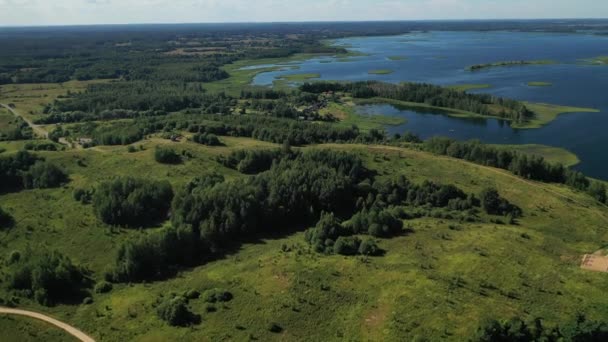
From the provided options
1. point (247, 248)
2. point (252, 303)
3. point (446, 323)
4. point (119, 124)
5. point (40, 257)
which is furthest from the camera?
point (119, 124)

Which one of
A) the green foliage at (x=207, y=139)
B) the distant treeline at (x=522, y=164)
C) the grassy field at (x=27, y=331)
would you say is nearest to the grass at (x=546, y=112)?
the distant treeline at (x=522, y=164)

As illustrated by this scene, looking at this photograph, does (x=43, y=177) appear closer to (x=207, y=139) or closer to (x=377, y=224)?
(x=207, y=139)

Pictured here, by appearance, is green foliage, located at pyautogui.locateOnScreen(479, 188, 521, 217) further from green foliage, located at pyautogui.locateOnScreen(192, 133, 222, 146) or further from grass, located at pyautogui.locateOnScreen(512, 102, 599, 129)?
grass, located at pyautogui.locateOnScreen(512, 102, 599, 129)

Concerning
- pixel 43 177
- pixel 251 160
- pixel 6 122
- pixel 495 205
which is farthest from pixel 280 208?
pixel 6 122

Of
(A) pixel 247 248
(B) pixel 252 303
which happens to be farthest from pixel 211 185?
(B) pixel 252 303

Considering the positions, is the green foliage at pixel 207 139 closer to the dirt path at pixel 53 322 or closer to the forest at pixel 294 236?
the forest at pixel 294 236

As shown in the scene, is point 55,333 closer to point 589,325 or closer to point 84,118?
point 589,325
